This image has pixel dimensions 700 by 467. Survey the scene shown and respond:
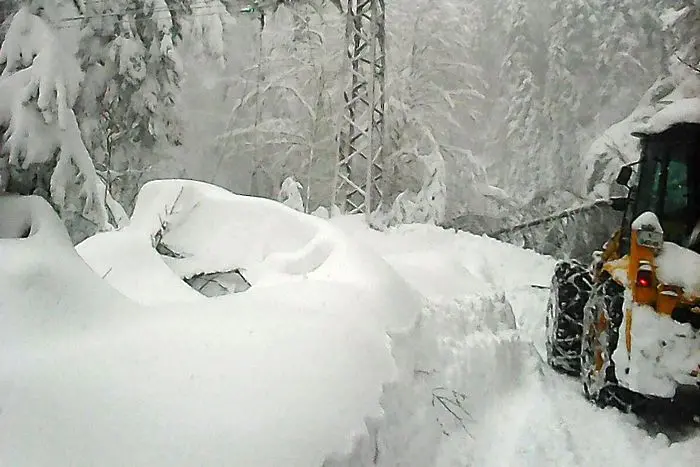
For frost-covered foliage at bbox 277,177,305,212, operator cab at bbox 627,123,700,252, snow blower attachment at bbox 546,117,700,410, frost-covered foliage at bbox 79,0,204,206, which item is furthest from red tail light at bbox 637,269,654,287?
frost-covered foliage at bbox 277,177,305,212

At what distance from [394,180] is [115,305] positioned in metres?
14.4

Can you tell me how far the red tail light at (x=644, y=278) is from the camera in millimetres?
4930

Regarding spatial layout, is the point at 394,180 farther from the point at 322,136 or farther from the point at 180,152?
the point at 180,152

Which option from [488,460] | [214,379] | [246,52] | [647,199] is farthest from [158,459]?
[246,52]

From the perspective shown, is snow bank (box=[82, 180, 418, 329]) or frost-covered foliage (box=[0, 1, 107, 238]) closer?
frost-covered foliage (box=[0, 1, 107, 238])

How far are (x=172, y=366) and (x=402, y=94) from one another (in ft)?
52.7

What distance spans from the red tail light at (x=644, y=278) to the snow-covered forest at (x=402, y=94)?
445 cm

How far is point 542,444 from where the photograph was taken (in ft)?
15.8

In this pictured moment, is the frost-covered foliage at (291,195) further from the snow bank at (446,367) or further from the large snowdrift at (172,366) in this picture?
the large snowdrift at (172,366)

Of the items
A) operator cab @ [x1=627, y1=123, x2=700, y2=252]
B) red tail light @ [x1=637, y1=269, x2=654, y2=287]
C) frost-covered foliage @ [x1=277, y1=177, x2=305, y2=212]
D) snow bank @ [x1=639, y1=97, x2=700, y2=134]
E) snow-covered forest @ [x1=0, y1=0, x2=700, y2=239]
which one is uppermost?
snow bank @ [x1=639, y1=97, x2=700, y2=134]

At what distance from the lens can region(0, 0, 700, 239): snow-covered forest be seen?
959 centimetres

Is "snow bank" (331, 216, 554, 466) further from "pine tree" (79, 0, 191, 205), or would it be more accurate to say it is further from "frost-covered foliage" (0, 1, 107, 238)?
"pine tree" (79, 0, 191, 205)

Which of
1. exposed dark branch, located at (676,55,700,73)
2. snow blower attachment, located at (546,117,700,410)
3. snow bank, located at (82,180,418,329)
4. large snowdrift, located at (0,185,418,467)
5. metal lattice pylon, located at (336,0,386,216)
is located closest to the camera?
large snowdrift, located at (0,185,418,467)

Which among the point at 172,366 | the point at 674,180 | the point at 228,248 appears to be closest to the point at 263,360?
the point at 172,366
